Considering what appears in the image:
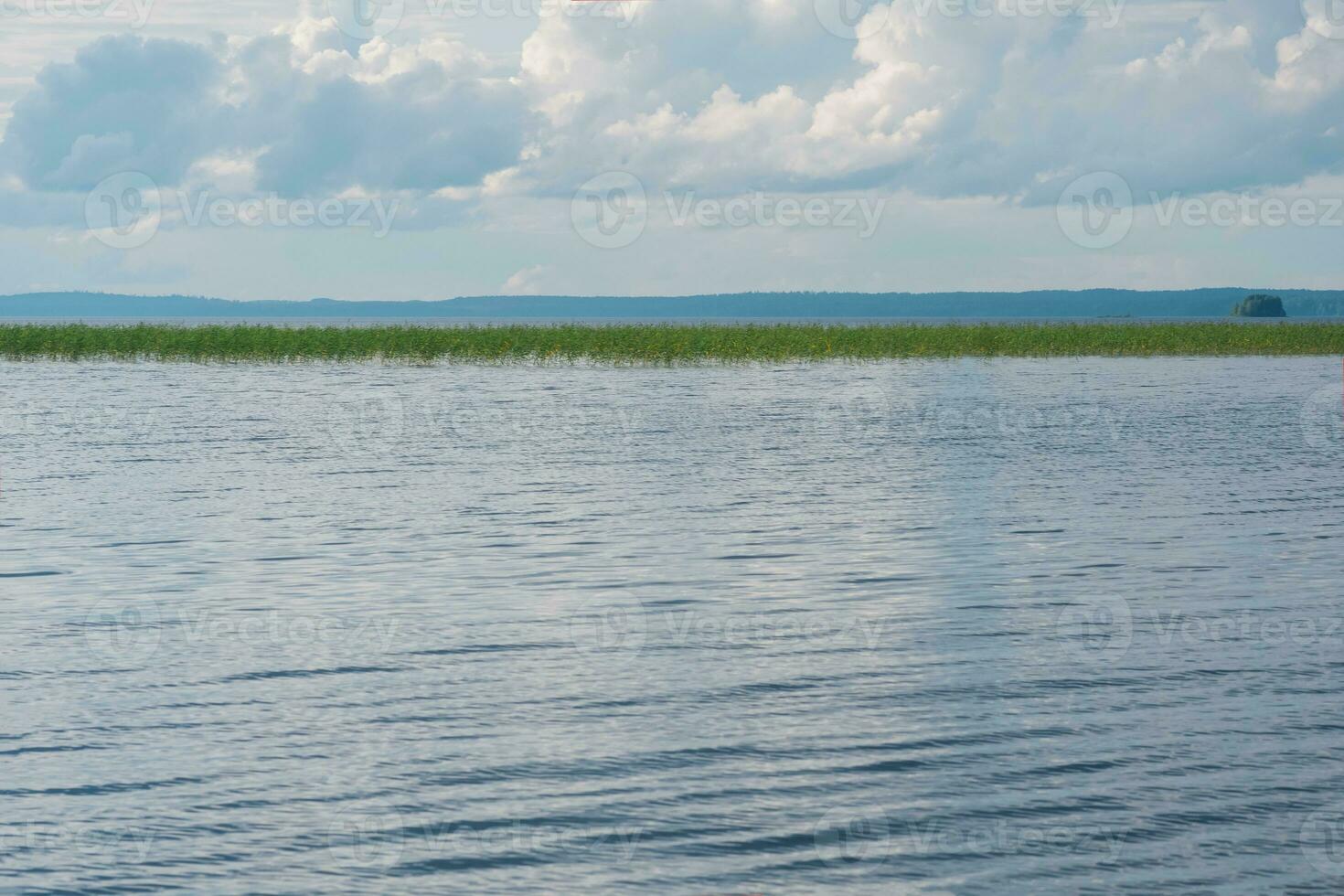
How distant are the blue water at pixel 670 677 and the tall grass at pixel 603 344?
165ft

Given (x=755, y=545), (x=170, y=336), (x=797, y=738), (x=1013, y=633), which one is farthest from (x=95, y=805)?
(x=170, y=336)

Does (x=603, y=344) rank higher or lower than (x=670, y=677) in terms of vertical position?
higher

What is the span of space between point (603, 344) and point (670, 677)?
2753 inches

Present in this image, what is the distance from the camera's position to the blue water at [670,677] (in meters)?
9.84

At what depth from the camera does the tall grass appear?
83438mm

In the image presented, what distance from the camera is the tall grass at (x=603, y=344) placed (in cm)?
8344

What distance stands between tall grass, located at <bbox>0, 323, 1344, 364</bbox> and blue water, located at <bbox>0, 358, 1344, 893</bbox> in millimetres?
50438

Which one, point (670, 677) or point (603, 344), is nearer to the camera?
point (670, 677)

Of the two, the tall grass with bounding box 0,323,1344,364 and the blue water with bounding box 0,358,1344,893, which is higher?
the tall grass with bounding box 0,323,1344,364

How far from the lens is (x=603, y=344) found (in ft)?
275

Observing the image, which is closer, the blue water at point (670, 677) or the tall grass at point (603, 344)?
the blue water at point (670, 677)

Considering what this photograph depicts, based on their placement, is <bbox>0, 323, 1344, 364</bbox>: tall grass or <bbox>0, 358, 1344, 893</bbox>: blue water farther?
<bbox>0, 323, 1344, 364</bbox>: tall grass

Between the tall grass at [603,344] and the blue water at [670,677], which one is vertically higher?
the tall grass at [603,344]

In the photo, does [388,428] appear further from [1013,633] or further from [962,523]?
[1013,633]
